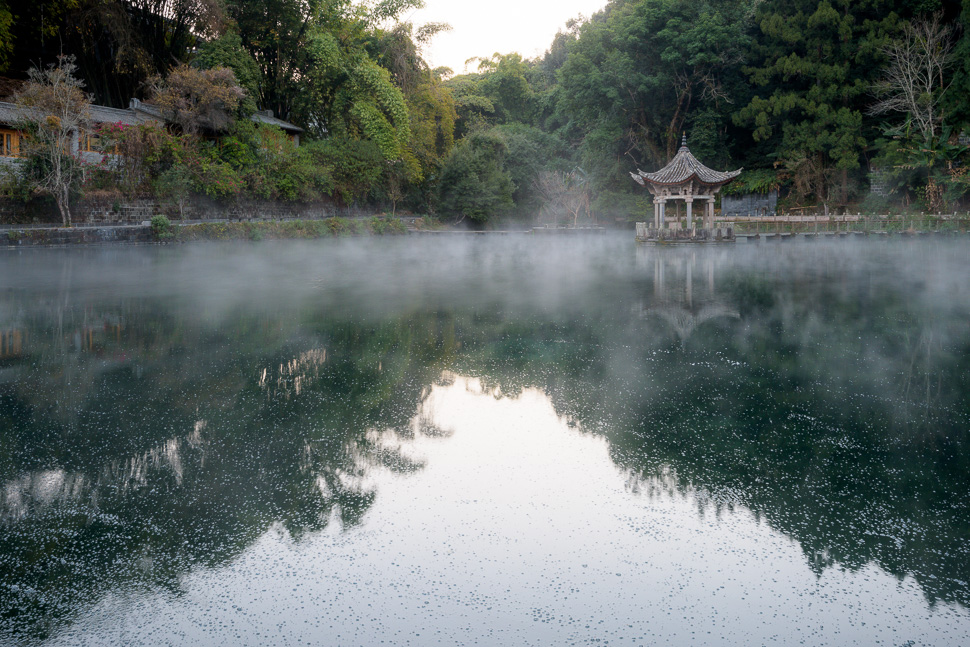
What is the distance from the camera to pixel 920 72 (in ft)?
101

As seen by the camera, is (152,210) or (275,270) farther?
(152,210)

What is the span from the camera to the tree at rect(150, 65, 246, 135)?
26.0 metres

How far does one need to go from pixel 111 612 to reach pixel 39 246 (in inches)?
871

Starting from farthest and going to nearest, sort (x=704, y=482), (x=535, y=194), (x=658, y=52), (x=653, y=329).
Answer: (x=535, y=194)
(x=658, y=52)
(x=653, y=329)
(x=704, y=482)

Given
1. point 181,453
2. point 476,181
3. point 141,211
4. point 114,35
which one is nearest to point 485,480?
point 181,453

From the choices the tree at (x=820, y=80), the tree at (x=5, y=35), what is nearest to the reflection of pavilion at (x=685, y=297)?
the tree at (x=820, y=80)

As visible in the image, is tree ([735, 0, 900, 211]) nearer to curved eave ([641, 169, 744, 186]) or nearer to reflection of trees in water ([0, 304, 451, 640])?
curved eave ([641, 169, 744, 186])

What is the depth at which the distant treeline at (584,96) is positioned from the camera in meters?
28.9

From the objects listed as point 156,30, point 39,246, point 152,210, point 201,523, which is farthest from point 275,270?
point 156,30

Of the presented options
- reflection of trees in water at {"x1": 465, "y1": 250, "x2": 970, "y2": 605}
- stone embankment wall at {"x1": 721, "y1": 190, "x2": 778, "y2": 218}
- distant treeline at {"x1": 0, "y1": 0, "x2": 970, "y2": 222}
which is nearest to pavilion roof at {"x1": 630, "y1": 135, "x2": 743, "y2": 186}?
distant treeline at {"x1": 0, "y1": 0, "x2": 970, "y2": 222}

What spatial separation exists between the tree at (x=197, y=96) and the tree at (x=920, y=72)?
27572mm

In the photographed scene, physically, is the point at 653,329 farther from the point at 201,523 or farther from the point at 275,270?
the point at 275,270

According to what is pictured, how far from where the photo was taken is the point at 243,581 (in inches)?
127

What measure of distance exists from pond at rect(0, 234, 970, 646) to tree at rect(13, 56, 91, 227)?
14.6 m
